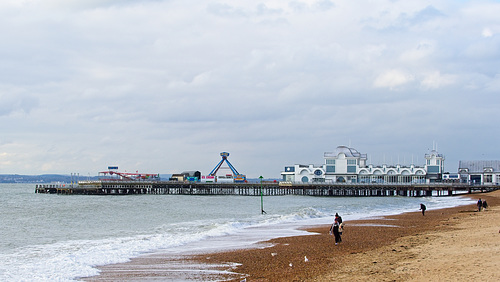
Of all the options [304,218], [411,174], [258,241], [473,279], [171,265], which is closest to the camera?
[473,279]

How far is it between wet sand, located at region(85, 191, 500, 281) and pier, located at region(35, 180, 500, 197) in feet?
204

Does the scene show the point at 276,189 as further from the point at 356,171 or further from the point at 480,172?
the point at 480,172

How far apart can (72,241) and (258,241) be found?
904cm

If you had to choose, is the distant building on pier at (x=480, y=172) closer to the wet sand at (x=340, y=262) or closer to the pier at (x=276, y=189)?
the pier at (x=276, y=189)

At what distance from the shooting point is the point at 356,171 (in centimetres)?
9431

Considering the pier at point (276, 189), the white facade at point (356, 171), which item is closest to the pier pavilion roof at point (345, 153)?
the white facade at point (356, 171)

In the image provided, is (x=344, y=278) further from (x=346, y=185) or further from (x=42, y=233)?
(x=346, y=185)

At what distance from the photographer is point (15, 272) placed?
50.5ft

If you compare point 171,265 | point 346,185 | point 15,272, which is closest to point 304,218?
point 171,265

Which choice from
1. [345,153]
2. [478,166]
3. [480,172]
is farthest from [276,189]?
[478,166]

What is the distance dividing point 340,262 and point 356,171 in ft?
266

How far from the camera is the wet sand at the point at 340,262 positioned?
1198 centimetres

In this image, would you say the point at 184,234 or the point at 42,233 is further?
the point at 42,233

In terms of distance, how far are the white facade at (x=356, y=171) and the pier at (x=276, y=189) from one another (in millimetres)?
2939
